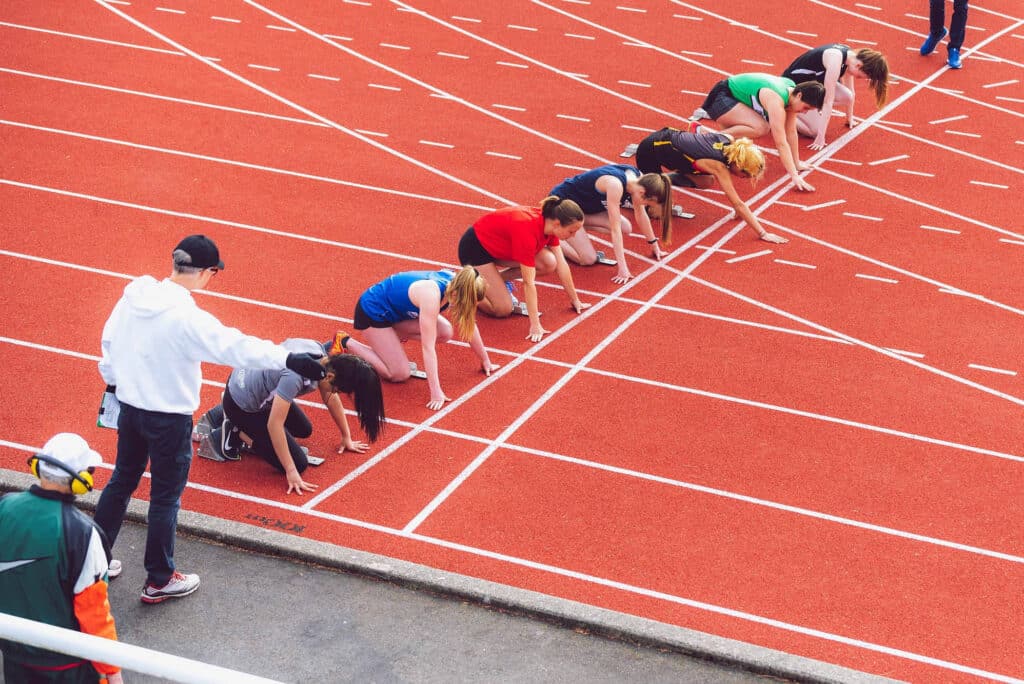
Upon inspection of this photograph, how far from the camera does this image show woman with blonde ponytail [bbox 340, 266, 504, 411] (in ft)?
26.4

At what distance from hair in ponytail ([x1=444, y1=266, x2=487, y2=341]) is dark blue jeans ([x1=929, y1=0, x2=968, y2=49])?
9672 mm

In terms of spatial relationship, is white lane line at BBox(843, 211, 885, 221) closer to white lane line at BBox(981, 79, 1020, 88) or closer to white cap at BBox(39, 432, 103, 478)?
white lane line at BBox(981, 79, 1020, 88)

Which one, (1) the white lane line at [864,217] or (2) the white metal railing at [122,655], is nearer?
(2) the white metal railing at [122,655]

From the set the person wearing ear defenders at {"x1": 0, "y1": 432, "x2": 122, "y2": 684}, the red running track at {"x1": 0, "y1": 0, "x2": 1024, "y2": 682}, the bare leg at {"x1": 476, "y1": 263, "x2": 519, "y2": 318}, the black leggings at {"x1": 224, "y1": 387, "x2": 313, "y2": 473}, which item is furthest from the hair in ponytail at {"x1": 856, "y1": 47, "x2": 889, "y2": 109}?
the person wearing ear defenders at {"x1": 0, "y1": 432, "x2": 122, "y2": 684}

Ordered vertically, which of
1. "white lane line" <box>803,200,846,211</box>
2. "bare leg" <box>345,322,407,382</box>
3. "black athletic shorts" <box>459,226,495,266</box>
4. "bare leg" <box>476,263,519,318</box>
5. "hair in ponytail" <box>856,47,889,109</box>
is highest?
"hair in ponytail" <box>856,47,889,109</box>

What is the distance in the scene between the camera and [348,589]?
6.39 metres

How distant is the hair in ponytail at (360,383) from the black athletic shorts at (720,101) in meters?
6.73

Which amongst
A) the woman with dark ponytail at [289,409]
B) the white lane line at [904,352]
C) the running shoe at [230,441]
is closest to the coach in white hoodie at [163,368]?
the woman with dark ponytail at [289,409]

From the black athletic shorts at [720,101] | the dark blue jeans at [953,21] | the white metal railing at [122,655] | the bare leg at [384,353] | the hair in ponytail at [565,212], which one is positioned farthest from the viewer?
the dark blue jeans at [953,21]

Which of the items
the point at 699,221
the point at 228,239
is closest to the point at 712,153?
the point at 699,221

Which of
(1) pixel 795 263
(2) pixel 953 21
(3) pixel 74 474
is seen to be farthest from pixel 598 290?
(2) pixel 953 21

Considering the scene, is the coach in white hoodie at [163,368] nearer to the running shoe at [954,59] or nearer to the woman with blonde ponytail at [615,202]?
the woman with blonde ponytail at [615,202]

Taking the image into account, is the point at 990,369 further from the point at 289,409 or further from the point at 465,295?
the point at 289,409

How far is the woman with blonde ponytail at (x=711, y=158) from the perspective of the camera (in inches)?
412
